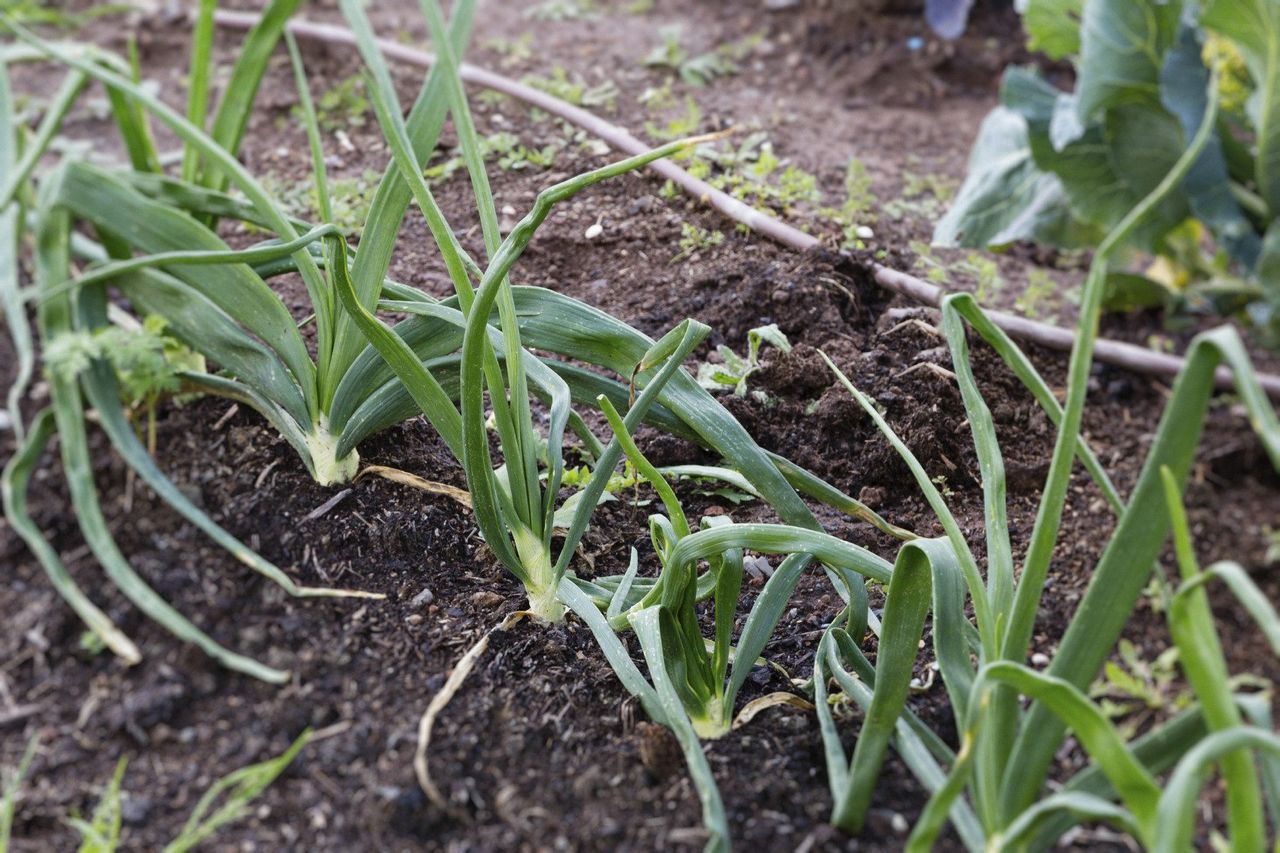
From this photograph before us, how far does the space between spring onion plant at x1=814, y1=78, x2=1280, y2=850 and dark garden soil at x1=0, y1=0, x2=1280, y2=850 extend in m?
0.18

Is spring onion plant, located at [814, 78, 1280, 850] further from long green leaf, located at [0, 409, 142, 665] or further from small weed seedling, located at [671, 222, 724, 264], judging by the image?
small weed seedling, located at [671, 222, 724, 264]

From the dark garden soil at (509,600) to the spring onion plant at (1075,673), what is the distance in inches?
7.3

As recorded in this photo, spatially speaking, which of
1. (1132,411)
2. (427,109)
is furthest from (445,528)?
(1132,411)

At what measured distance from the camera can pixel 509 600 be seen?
1.62 meters

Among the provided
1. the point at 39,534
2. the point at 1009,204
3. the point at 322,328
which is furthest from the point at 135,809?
the point at 1009,204

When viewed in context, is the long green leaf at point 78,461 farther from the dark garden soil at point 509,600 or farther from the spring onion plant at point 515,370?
the spring onion plant at point 515,370

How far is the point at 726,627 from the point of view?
1369 mm

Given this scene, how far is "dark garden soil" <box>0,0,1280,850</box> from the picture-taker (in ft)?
4.33

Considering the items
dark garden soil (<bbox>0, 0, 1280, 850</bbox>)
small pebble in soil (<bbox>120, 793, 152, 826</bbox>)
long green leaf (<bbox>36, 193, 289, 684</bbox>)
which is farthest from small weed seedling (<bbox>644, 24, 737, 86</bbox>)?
small pebble in soil (<bbox>120, 793, 152, 826</bbox>)

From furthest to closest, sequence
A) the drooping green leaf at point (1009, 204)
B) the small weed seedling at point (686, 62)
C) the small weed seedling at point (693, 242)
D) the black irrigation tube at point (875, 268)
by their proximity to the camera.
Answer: the small weed seedling at point (686, 62) → the drooping green leaf at point (1009, 204) → the small weed seedling at point (693, 242) → the black irrigation tube at point (875, 268)

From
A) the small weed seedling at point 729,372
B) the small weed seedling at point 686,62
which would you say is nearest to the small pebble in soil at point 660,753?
the small weed seedling at point 729,372

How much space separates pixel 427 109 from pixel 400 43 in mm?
2038

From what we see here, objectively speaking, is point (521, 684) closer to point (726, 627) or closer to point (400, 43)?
point (726, 627)

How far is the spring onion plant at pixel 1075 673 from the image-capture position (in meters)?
0.91
